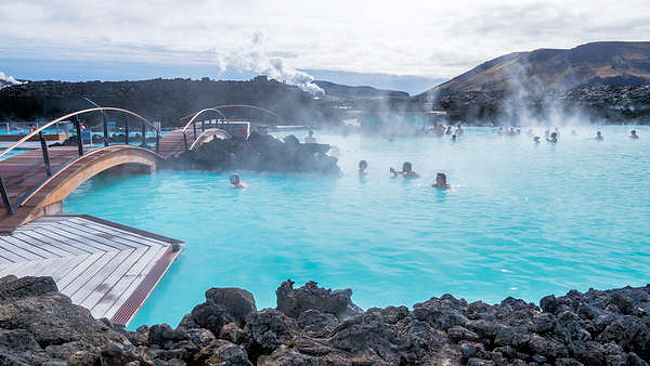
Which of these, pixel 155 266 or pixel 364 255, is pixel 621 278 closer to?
pixel 364 255

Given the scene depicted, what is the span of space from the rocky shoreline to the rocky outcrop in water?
34.1 ft

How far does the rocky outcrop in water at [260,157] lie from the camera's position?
13633 millimetres

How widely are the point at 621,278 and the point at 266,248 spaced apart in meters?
5.66

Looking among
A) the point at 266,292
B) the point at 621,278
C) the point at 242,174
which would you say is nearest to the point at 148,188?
the point at 242,174

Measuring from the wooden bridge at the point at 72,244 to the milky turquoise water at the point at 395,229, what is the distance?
39cm

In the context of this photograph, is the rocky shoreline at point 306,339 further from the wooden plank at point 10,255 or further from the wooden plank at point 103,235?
the wooden plank at point 103,235

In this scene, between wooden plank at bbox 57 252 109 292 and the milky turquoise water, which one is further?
the milky turquoise water

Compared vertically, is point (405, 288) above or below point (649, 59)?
below

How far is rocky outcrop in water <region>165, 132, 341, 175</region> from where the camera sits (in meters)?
13.6

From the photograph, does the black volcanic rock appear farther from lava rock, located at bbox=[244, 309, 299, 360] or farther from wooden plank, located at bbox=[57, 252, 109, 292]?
lava rock, located at bbox=[244, 309, 299, 360]

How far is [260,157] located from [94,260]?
8926mm

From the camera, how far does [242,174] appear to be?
13.8 meters

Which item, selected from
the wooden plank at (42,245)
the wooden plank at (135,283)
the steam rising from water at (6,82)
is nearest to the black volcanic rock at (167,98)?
the steam rising from water at (6,82)

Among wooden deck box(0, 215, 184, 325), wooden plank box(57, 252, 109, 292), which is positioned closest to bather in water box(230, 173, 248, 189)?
wooden deck box(0, 215, 184, 325)
